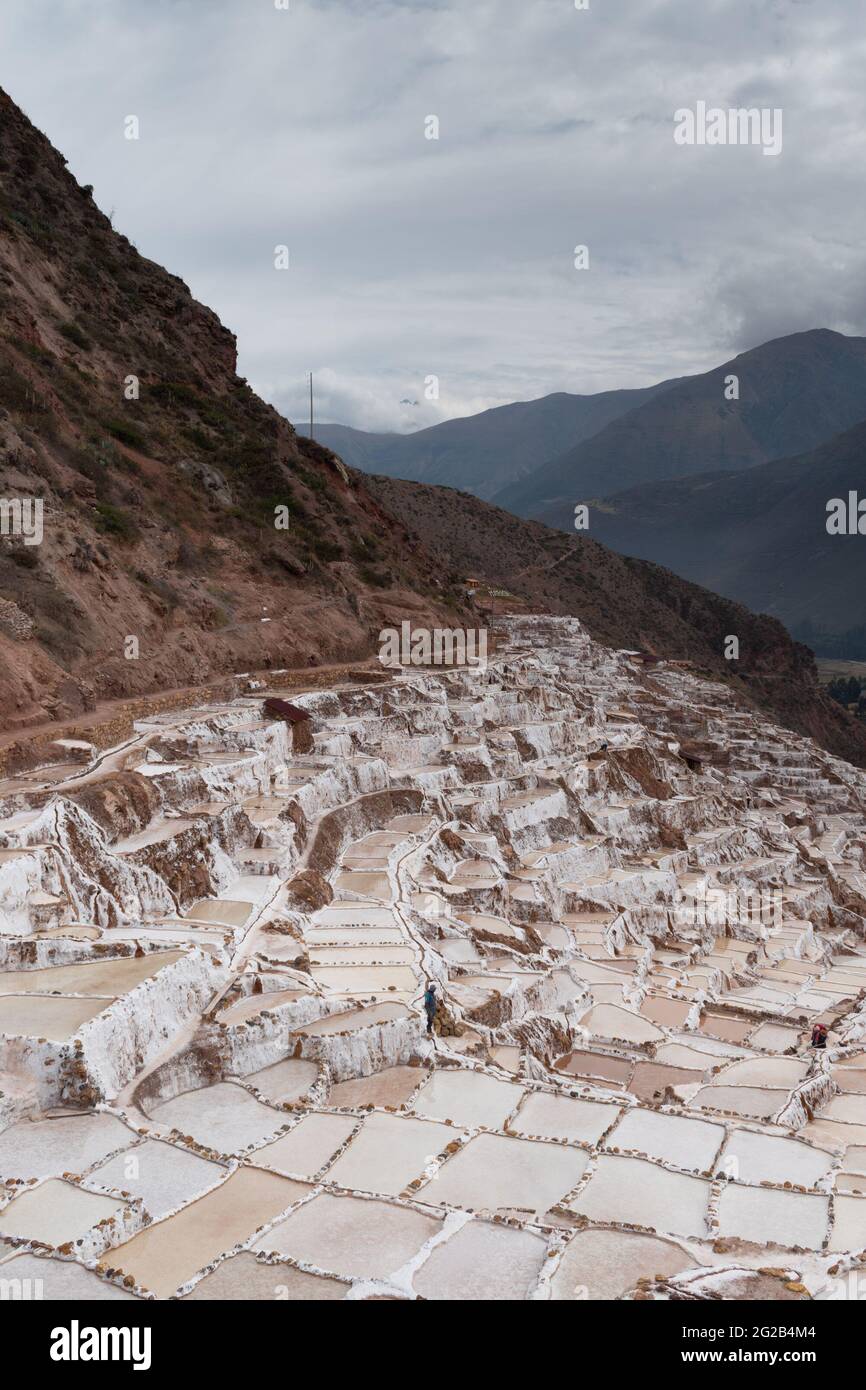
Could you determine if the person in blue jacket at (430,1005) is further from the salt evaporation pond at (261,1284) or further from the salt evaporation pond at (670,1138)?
the salt evaporation pond at (261,1284)

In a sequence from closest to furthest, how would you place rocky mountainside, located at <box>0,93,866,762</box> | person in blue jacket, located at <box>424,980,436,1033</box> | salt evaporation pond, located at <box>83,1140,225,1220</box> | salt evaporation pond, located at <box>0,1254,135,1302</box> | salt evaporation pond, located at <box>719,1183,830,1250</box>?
1. salt evaporation pond, located at <box>0,1254,135,1302</box>
2. salt evaporation pond, located at <box>83,1140,225,1220</box>
3. salt evaporation pond, located at <box>719,1183,830,1250</box>
4. person in blue jacket, located at <box>424,980,436,1033</box>
5. rocky mountainside, located at <box>0,93,866,762</box>

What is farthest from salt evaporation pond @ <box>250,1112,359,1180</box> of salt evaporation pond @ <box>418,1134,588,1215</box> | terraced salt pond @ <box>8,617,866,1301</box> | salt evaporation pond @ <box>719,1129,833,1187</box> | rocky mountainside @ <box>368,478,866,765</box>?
rocky mountainside @ <box>368,478,866,765</box>

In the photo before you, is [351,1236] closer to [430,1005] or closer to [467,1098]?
[467,1098]

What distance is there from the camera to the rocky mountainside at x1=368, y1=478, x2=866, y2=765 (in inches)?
3873

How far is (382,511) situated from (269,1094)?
176ft

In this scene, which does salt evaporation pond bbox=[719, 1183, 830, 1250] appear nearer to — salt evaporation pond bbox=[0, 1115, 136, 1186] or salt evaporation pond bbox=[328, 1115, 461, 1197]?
salt evaporation pond bbox=[328, 1115, 461, 1197]

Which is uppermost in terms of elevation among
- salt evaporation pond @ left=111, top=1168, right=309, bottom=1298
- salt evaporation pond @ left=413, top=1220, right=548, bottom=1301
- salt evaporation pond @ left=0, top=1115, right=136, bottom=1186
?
salt evaporation pond @ left=0, top=1115, right=136, bottom=1186

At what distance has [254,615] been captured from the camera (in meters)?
43.3

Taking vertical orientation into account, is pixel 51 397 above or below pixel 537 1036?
above

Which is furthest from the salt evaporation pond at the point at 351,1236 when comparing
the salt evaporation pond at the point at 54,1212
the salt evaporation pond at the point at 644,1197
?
the salt evaporation pond at the point at 644,1197

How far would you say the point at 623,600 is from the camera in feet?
357

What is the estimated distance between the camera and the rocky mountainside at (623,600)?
98.4m
